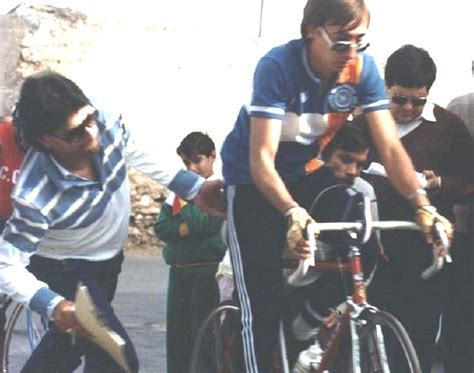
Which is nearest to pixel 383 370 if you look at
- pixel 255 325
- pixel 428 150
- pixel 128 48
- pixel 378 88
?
pixel 255 325

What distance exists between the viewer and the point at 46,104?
5852 millimetres

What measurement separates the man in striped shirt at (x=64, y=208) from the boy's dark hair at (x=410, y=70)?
135 centimetres

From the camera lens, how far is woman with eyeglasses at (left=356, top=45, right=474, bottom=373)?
23.0 ft

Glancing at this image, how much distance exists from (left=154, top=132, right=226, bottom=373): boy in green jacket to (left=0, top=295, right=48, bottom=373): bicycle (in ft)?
2.25

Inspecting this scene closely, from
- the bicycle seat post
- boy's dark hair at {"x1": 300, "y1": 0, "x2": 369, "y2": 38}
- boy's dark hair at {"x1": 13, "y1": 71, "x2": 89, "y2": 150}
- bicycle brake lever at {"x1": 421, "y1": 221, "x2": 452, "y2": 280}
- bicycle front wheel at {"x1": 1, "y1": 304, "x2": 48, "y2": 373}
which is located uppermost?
boy's dark hair at {"x1": 300, "y1": 0, "x2": 369, "y2": 38}

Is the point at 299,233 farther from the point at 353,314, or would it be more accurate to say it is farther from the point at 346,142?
the point at 346,142

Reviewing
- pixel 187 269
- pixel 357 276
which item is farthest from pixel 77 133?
pixel 187 269

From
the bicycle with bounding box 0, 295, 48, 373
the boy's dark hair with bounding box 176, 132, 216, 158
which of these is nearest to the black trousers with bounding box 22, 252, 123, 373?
the bicycle with bounding box 0, 295, 48, 373

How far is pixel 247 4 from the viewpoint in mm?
15672

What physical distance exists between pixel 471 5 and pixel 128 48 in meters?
3.23

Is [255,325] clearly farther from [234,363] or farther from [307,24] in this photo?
[307,24]

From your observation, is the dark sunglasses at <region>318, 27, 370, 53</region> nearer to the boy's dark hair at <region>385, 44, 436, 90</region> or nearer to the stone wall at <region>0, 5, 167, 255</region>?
the boy's dark hair at <region>385, 44, 436, 90</region>

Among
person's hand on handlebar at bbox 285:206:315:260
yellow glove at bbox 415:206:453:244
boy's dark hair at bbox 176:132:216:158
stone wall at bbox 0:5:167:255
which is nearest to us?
person's hand on handlebar at bbox 285:206:315:260

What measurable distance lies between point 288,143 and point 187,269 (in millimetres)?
2473
